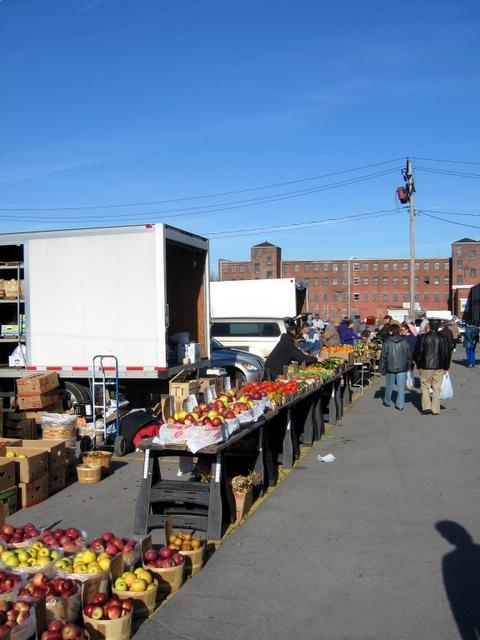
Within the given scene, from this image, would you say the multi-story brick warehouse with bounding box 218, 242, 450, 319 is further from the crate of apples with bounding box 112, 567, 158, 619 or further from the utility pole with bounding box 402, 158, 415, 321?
the crate of apples with bounding box 112, 567, 158, 619

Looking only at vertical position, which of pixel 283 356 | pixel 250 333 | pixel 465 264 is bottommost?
pixel 283 356

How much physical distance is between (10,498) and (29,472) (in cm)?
35

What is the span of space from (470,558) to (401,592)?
1096mm

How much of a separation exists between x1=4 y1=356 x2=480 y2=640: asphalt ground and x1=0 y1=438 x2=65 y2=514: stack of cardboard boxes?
0.18m

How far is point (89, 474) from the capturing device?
866 centimetres

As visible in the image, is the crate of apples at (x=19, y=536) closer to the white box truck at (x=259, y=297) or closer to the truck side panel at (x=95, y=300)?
the truck side panel at (x=95, y=300)

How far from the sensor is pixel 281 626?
14.9 feet

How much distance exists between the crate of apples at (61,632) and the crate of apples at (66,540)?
1.27 m

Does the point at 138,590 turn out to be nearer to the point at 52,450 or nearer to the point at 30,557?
the point at 30,557

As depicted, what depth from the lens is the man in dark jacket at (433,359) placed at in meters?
13.4

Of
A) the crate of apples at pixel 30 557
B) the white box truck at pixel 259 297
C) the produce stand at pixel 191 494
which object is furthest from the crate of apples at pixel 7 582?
the white box truck at pixel 259 297

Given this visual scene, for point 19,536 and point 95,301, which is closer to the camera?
point 19,536

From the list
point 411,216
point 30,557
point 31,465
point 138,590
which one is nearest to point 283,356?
point 31,465

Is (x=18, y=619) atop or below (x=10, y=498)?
atop
